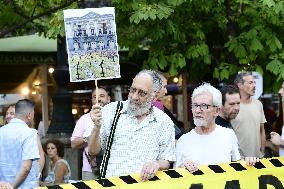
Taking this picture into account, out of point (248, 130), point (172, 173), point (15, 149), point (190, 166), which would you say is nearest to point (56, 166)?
point (15, 149)

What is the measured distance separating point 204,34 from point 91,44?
5255 mm

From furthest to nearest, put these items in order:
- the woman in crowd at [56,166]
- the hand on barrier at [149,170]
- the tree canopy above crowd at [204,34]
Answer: the tree canopy above crowd at [204,34]
the woman in crowd at [56,166]
the hand on barrier at [149,170]

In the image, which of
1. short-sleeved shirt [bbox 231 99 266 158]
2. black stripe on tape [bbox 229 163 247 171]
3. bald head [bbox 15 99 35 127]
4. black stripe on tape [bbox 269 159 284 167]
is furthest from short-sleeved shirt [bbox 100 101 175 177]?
short-sleeved shirt [bbox 231 99 266 158]

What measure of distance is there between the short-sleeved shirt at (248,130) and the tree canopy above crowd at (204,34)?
64.5 inches

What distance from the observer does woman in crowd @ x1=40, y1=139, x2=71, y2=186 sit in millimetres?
9398

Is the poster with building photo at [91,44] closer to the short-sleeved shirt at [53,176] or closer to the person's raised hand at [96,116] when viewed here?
the person's raised hand at [96,116]

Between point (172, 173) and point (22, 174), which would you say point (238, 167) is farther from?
point (22, 174)

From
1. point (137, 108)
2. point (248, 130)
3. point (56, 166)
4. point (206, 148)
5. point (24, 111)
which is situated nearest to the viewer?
point (137, 108)

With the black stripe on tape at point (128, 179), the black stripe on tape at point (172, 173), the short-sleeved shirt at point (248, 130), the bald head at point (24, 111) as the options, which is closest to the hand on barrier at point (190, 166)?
the black stripe on tape at point (172, 173)

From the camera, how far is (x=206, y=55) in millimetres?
10805

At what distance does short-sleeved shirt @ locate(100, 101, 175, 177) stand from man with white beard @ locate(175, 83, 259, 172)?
144 millimetres

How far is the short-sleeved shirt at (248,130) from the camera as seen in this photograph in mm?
8344

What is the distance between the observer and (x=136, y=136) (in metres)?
5.83

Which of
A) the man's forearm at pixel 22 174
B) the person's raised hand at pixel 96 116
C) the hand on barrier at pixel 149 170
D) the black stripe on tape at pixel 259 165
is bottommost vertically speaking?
the man's forearm at pixel 22 174
